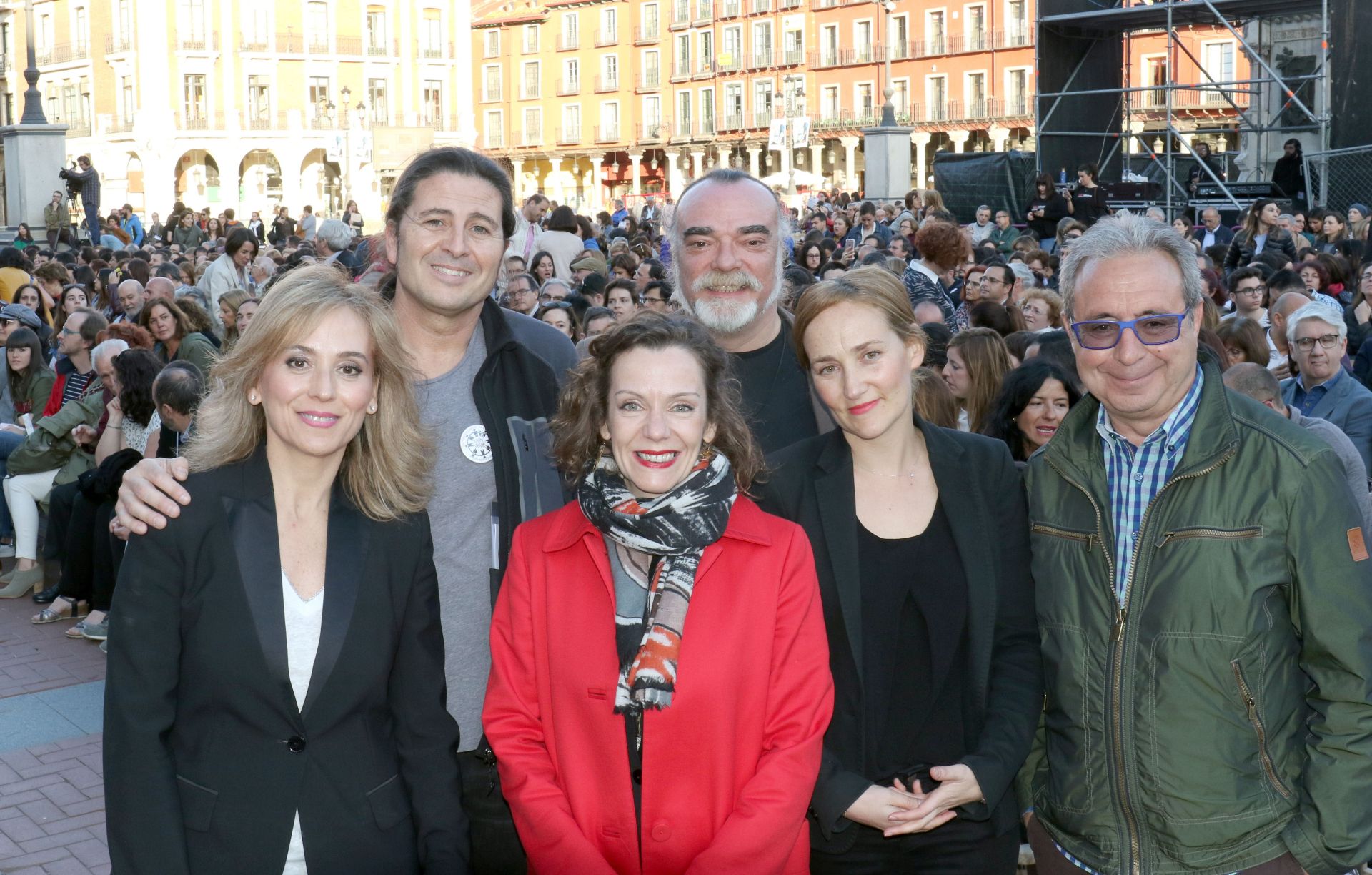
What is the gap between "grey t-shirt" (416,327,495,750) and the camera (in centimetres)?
308

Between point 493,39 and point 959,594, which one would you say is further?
point 493,39

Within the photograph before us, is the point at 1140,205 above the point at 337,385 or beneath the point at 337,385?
above

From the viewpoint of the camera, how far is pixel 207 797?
8.26ft

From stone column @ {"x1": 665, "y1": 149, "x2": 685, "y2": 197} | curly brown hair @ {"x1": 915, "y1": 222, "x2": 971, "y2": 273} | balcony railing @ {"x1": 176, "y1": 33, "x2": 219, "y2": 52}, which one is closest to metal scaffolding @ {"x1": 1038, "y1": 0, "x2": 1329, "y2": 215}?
curly brown hair @ {"x1": 915, "y1": 222, "x2": 971, "y2": 273}

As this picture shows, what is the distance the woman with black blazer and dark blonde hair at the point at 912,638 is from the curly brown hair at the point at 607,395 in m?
0.16

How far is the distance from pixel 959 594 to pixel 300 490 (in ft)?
4.60

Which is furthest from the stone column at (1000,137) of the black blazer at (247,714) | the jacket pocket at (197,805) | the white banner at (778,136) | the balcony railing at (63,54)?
the jacket pocket at (197,805)

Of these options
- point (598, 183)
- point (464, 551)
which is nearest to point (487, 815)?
point (464, 551)

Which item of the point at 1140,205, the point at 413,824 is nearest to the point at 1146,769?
the point at 413,824

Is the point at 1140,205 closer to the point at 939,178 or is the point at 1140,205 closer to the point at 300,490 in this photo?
the point at 939,178

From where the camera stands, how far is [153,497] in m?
2.54

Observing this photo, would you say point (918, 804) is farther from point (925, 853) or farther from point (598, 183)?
point (598, 183)

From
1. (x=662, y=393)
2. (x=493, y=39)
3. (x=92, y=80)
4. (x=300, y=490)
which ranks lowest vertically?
(x=300, y=490)

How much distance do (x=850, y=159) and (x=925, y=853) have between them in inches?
2225
